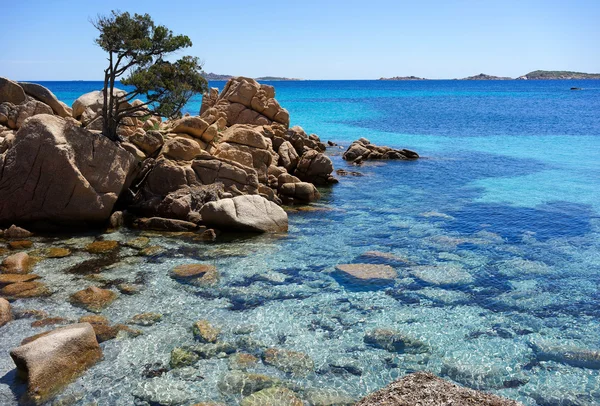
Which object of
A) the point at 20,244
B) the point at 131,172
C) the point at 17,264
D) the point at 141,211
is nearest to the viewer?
the point at 17,264

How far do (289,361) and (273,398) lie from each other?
193cm

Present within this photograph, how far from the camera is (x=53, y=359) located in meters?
13.5

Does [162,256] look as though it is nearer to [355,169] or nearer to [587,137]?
[355,169]

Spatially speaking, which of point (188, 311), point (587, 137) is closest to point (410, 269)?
point (188, 311)

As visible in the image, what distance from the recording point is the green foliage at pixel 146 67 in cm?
2725

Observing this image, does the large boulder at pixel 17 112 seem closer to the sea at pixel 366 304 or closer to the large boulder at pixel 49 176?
the large boulder at pixel 49 176

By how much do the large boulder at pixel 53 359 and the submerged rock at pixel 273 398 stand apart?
4.69m

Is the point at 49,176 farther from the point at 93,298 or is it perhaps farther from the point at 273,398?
the point at 273,398

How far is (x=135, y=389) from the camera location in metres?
13.3

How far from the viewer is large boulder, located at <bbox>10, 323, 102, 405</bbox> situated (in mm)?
12969

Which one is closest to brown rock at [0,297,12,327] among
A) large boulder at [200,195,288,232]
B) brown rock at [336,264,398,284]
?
large boulder at [200,195,288,232]

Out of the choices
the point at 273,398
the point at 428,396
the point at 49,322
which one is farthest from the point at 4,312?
the point at 428,396

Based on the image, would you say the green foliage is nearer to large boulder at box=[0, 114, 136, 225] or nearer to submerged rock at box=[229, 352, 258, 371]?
large boulder at box=[0, 114, 136, 225]

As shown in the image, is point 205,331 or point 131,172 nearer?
point 205,331
